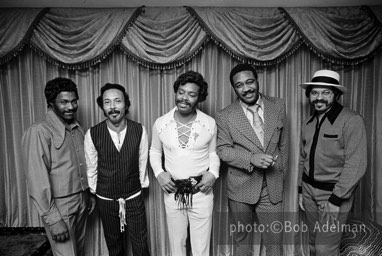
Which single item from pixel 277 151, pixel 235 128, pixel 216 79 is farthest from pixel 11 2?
pixel 277 151

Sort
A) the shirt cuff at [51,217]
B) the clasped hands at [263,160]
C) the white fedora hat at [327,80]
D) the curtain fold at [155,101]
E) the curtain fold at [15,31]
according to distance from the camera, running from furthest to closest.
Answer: the curtain fold at [155,101] → the curtain fold at [15,31] → the white fedora hat at [327,80] → the clasped hands at [263,160] → the shirt cuff at [51,217]

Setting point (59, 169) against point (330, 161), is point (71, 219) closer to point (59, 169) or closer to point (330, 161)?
point (59, 169)

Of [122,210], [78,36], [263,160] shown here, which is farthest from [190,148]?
[78,36]

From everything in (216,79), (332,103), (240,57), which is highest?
(240,57)

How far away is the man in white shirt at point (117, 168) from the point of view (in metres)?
2.15

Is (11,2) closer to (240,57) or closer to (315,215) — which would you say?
(240,57)

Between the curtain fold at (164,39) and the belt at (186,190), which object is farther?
the curtain fold at (164,39)

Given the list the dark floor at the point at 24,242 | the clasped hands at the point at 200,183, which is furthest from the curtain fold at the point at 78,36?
the dark floor at the point at 24,242

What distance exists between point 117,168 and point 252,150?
1.03 metres

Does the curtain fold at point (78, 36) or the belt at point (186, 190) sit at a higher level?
the curtain fold at point (78, 36)

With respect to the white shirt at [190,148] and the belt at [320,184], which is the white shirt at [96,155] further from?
the belt at [320,184]

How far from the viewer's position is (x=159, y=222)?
8.84 ft

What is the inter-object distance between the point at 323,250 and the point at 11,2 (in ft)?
10.4

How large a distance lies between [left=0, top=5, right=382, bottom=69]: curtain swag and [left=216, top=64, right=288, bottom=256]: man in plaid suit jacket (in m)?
0.43
